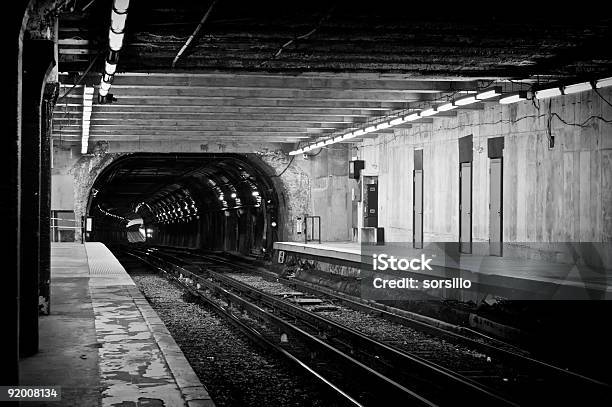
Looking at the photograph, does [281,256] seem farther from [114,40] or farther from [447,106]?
[114,40]

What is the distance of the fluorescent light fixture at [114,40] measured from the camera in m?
8.99

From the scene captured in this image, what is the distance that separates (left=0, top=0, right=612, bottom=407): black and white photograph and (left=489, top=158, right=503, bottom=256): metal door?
45 millimetres

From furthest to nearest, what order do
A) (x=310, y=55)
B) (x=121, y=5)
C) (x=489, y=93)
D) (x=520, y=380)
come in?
1. (x=489, y=93)
2. (x=310, y=55)
3. (x=520, y=380)
4. (x=121, y=5)

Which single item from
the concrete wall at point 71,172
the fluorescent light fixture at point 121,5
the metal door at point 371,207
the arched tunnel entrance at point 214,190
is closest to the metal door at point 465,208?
the metal door at point 371,207

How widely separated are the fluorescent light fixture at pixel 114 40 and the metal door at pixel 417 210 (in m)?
11.0

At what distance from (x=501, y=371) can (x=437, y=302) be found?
5097mm

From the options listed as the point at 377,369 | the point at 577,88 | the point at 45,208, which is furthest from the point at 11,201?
the point at 577,88

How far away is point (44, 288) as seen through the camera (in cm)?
961

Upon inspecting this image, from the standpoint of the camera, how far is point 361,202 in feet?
77.4

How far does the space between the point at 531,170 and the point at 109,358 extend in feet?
31.5

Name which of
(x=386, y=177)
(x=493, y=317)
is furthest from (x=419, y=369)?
(x=386, y=177)

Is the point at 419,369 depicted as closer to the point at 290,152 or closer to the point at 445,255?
the point at 445,255

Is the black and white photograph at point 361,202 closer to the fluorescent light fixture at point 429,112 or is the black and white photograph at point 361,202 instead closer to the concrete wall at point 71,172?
the fluorescent light fixture at point 429,112

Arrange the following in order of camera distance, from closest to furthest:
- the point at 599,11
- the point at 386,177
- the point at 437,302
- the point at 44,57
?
the point at 44,57 < the point at 599,11 < the point at 437,302 < the point at 386,177
